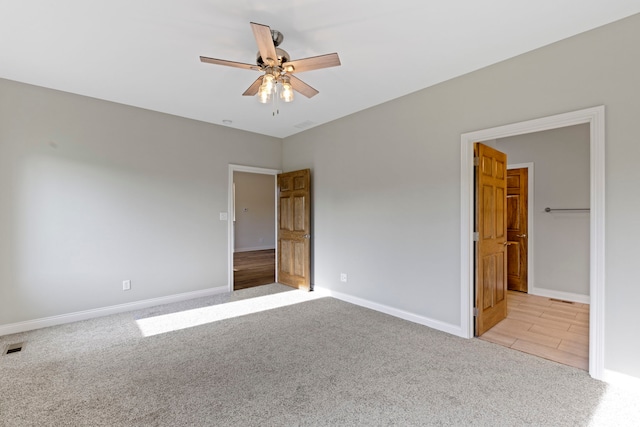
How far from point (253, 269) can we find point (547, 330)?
529 cm

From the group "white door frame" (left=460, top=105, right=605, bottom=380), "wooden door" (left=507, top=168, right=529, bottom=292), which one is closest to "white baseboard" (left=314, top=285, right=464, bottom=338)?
"white door frame" (left=460, top=105, right=605, bottom=380)

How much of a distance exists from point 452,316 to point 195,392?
2550mm

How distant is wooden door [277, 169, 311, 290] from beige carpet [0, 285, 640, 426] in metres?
1.57

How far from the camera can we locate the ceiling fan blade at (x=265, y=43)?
1.80 metres

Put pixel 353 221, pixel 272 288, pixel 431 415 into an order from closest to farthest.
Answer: pixel 431 415, pixel 353 221, pixel 272 288

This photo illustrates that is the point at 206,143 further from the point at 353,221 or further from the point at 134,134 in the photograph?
the point at 353,221

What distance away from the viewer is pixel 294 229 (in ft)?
16.3

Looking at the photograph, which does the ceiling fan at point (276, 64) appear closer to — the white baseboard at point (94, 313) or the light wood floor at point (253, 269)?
the white baseboard at point (94, 313)

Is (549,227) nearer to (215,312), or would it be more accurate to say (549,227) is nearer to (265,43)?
(265,43)

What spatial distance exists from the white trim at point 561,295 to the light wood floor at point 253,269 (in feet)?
14.6

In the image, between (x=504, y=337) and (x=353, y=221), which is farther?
(x=353, y=221)

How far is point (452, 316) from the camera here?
121 inches

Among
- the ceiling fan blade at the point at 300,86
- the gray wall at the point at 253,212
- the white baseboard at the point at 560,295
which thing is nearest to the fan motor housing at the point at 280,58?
the ceiling fan blade at the point at 300,86

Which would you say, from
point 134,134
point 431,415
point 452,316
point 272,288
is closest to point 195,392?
point 431,415
